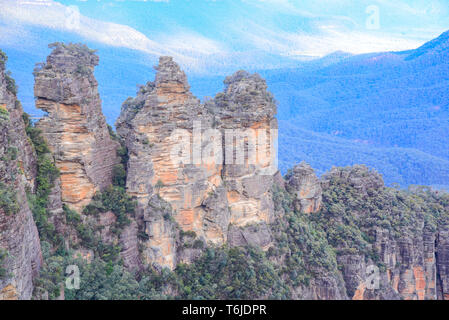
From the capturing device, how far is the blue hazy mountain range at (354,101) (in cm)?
9694

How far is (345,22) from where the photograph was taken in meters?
170

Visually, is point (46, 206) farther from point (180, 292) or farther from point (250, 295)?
point (250, 295)

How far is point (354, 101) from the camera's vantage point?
144 metres

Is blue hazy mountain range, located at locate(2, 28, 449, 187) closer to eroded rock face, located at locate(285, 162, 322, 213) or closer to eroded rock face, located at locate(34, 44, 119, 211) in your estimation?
eroded rock face, located at locate(285, 162, 322, 213)

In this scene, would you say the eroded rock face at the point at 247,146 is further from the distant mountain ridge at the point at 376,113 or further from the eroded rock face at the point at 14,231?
the distant mountain ridge at the point at 376,113

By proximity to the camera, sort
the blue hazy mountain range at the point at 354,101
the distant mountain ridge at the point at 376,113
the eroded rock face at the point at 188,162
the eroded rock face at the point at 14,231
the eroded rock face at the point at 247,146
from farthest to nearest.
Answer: the distant mountain ridge at the point at 376,113, the blue hazy mountain range at the point at 354,101, the eroded rock face at the point at 247,146, the eroded rock face at the point at 188,162, the eroded rock face at the point at 14,231

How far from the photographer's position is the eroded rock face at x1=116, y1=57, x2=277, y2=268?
87.8 feet

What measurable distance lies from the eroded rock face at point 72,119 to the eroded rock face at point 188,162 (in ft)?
7.43

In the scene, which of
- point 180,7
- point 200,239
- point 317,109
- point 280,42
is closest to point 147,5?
point 180,7

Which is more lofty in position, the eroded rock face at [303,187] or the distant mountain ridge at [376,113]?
the distant mountain ridge at [376,113]

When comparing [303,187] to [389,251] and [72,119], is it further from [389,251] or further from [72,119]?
[72,119]

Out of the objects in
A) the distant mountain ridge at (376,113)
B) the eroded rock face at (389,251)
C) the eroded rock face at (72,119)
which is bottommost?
the eroded rock face at (389,251)

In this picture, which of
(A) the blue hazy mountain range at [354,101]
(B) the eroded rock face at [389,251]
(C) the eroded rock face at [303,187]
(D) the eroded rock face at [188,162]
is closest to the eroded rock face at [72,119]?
(D) the eroded rock face at [188,162]

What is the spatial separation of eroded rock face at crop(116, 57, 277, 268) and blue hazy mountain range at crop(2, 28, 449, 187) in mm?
45865
